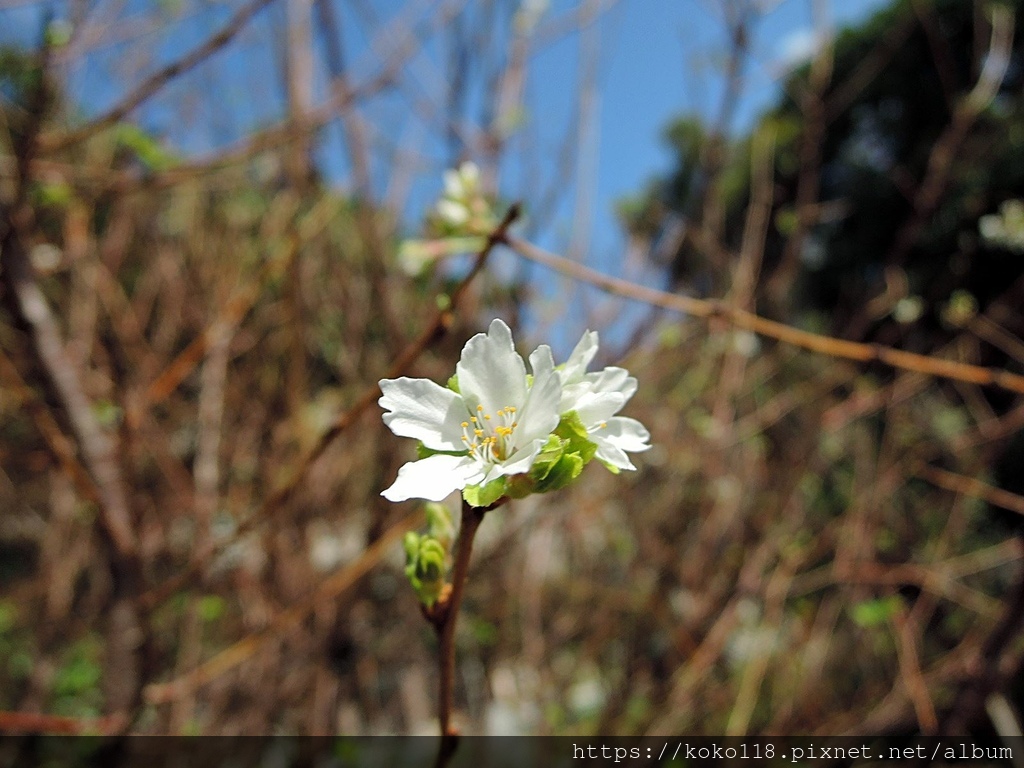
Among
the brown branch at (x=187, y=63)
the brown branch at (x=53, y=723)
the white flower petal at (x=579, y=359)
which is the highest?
the brown branch at (x=187, y=63)

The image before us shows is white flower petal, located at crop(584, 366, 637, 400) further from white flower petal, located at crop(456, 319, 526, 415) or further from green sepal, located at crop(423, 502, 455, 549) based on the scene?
green sepal, located at crop(423, 502, 455, 549)

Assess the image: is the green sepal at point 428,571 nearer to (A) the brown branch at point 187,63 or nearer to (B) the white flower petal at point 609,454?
(B) the white flower petal at point 609,454

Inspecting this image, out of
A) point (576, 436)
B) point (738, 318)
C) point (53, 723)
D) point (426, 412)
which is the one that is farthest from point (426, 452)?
point (53, 723)

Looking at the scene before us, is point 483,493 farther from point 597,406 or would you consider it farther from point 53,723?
point 53,723

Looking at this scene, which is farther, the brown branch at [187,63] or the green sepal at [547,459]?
the brown branch at [187,63]

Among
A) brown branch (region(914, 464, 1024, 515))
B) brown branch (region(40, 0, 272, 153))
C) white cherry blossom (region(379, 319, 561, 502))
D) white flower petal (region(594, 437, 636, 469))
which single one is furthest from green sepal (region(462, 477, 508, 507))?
brown branch (region(914, 464, 1024, 515))

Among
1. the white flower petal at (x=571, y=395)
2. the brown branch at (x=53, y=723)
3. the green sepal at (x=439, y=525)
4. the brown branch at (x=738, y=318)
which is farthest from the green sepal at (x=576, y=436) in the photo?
the brown branch at (x=53, y=723)
